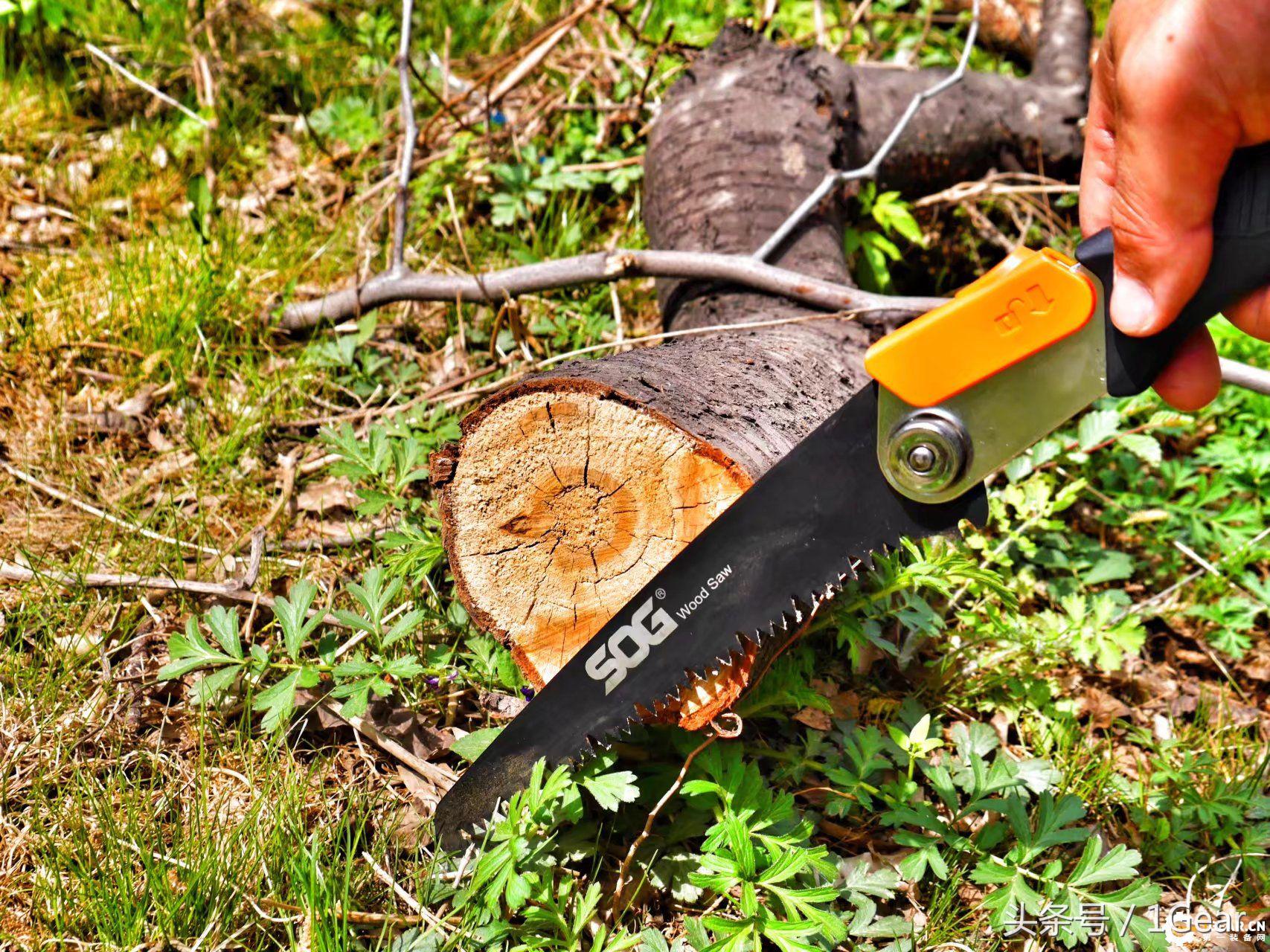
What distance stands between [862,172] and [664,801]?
2.55 meters

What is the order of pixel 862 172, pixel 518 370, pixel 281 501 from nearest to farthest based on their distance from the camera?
pixel 281 501, pixel 518 370, pixel 862 172

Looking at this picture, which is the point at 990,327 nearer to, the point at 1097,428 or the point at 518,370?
the point at 1097,428

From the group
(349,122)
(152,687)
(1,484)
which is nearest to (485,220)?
(349,122)

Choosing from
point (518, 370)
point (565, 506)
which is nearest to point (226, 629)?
point (565, 506)

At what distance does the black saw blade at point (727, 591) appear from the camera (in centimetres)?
229

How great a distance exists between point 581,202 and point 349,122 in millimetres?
1163

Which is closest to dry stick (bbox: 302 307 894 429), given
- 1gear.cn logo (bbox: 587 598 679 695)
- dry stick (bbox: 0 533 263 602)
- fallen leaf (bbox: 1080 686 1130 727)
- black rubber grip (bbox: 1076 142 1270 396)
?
dry stick (bbox: 0 533 263 602)

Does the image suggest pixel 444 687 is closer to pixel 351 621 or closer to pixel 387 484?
pixel 351 621

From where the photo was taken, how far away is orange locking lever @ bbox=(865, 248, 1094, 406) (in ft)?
6.65

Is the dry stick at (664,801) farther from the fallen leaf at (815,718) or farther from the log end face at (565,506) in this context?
the fallen leaf at (815,718)

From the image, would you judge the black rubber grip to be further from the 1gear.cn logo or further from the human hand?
the 1gear.cn logo

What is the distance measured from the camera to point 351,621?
8.34 ft

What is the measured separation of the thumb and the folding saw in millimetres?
42

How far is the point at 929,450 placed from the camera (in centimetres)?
217
